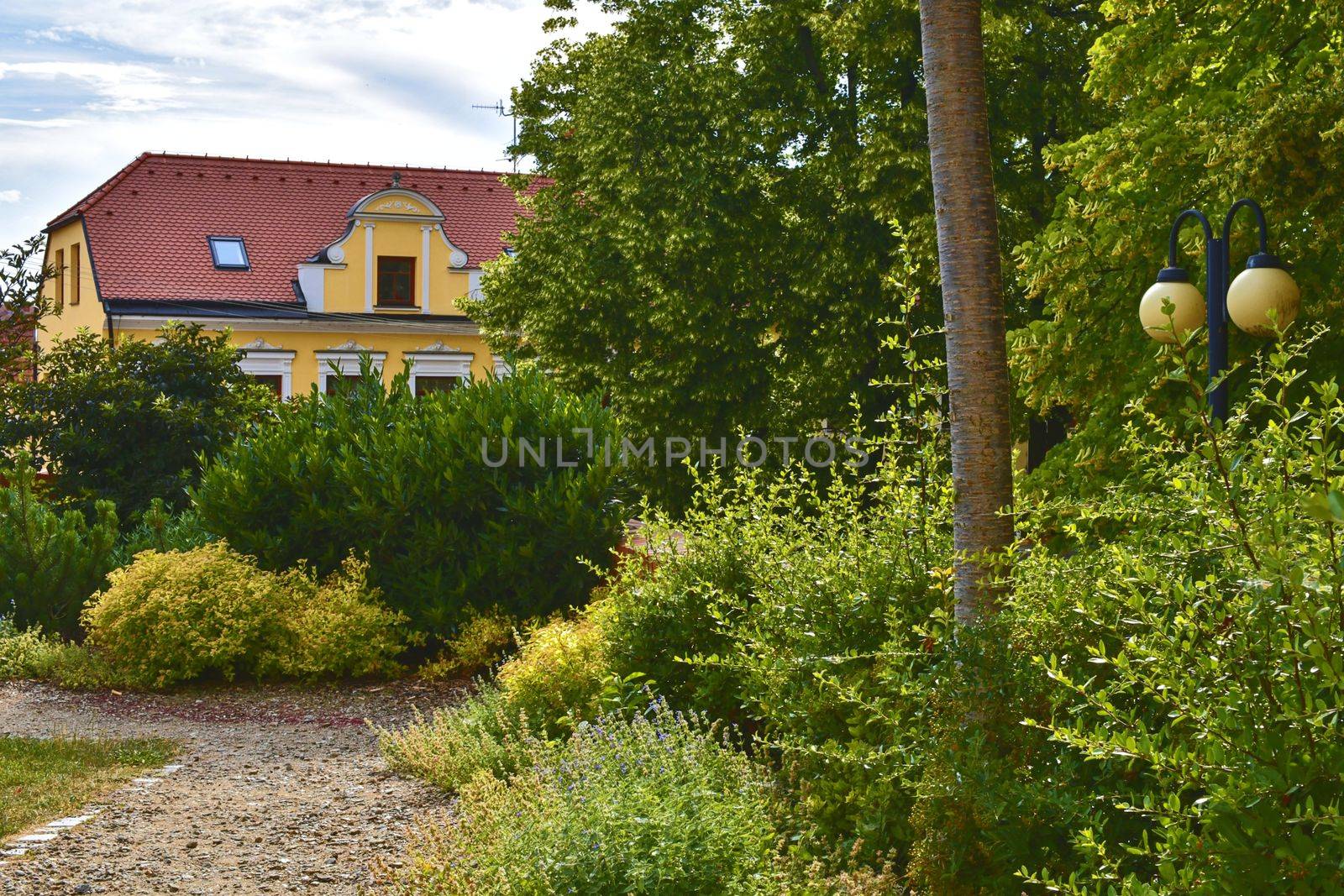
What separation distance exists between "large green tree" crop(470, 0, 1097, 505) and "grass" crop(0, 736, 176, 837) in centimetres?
1179

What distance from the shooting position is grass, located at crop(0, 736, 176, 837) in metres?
6.90

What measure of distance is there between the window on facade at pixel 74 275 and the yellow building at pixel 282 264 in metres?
0.07

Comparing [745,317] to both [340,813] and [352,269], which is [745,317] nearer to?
[340,813]

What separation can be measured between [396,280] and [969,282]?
3006cm

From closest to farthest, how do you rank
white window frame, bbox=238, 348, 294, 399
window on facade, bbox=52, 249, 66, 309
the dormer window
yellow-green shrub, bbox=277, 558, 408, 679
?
yellow-green shrub, bbox=277, 558, 408, 679 < white window frame, bbox=238, 348, 294, 399 < the dormer window < window on facade, bbox=52, 249, 66, 309

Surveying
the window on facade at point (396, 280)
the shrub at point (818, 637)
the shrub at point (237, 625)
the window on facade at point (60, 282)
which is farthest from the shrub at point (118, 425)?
the window on facade at point (60, 282)

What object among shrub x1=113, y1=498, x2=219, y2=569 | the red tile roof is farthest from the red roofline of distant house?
shrub x1=113, y1=498, x2=219, y2=569

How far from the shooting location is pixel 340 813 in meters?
6.75

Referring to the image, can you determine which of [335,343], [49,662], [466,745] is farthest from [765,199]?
[335,343]

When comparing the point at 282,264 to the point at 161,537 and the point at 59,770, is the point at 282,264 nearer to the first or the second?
the point at 161,537

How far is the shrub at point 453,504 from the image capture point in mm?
11453

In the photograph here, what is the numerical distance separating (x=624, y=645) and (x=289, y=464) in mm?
6030

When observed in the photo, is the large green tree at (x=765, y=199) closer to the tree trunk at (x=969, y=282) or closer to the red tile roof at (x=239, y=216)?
the tree trunk at (x=969, y=282)

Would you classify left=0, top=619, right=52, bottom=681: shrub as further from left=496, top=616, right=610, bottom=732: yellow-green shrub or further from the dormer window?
the dormer window
